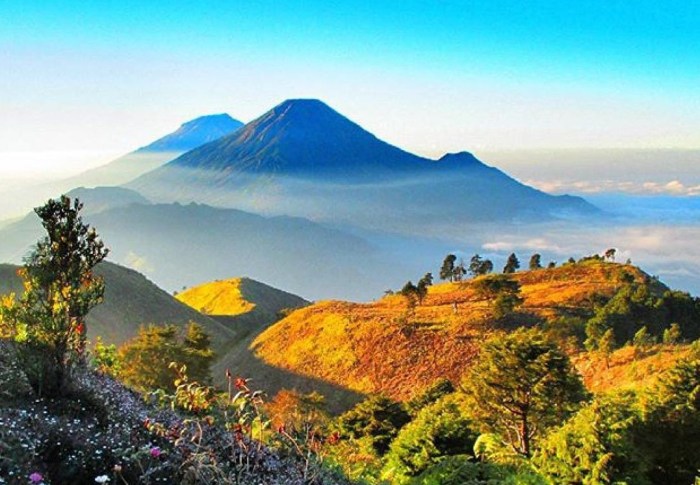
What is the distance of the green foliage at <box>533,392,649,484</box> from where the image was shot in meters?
13.4

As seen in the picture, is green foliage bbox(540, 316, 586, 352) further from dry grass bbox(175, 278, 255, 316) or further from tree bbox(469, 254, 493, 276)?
dry grass bbox(175, 278, 255, 316)

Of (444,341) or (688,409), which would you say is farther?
(444,341)

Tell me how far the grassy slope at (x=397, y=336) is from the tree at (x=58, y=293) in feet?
145

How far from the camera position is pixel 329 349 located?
65562 mm

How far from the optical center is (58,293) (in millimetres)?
10523

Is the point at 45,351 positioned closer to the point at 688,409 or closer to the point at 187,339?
the point at 688,409

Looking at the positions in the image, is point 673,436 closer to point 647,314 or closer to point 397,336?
point 397,336

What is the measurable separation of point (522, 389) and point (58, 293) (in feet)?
60.4

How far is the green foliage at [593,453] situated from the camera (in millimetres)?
13422

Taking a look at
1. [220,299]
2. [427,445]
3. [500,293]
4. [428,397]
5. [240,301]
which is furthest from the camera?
[220,299]

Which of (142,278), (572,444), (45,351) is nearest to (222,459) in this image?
(45,351)

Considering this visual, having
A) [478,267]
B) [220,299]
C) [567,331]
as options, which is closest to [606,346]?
[567,331]

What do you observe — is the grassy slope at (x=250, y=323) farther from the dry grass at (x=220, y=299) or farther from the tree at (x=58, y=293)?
the tree at (x=58, y=293)

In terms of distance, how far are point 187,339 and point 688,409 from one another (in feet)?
143
